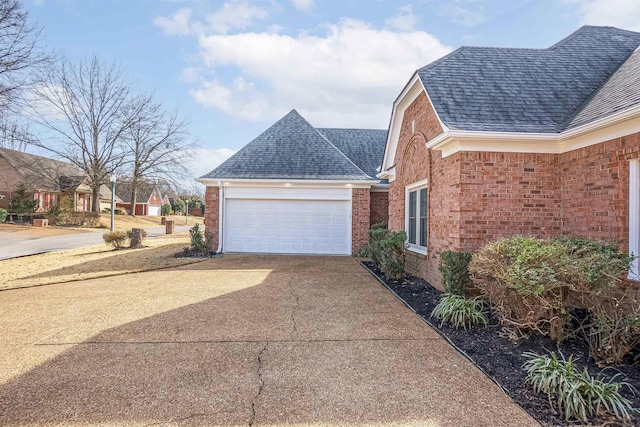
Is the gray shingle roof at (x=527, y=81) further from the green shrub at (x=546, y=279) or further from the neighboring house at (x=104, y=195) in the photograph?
the neighboring house at (x=104, y=195)

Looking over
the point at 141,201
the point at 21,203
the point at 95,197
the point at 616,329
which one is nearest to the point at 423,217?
the point at 616,329

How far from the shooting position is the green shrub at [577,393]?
2.86m

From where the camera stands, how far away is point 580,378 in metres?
3.09

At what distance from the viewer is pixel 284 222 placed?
1342 centimetres

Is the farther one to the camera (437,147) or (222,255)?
(222,255)

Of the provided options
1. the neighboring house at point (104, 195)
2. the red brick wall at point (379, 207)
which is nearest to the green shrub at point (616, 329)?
the red brick wall at point (379, 207)

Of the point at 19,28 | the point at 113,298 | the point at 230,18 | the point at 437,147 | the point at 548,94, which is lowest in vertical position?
the point at 113,298

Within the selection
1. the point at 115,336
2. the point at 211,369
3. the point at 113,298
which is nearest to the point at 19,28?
the point at 113,298

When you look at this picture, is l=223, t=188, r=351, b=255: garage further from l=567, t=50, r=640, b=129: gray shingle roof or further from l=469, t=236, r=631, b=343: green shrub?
l=469, t=236, r=631, b=343: green shrub

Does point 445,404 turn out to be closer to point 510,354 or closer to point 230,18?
point 510,354

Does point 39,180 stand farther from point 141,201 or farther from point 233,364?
point 233,364

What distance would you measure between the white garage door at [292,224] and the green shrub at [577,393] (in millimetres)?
10200

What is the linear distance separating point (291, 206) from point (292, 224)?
669 mm

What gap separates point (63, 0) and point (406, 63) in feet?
37.4
